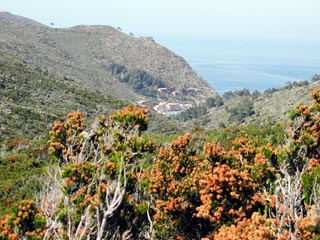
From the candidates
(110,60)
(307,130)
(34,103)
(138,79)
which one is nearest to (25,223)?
(307,130)

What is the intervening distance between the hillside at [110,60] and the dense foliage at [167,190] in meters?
78.8

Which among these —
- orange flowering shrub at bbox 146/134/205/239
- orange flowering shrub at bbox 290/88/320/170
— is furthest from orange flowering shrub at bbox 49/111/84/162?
orange flowering shrub at bbox 290/88/320/170

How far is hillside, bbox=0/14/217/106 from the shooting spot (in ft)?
322

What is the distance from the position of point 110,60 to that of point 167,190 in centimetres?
11228

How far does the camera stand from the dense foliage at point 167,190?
897cm

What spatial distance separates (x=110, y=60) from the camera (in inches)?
4843

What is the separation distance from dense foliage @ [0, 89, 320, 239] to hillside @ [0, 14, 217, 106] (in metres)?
78.8

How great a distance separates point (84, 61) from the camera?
113 m

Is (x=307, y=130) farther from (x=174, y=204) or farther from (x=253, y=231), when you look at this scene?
(x=253, y=231)

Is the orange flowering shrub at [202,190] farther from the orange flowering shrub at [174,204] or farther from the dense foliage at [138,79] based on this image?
the dense foliage at [138,79]

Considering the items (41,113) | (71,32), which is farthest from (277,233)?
(71,32)

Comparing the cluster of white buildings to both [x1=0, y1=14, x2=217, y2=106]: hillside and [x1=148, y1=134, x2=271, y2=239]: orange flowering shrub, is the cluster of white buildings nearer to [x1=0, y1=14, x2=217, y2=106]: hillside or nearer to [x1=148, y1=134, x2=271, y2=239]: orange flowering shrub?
Answer: [x1=0, y1=14, x2=217, y2=106]: hillside

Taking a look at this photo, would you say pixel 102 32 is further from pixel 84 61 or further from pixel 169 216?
pixel 169 216

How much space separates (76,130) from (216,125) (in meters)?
47.5
